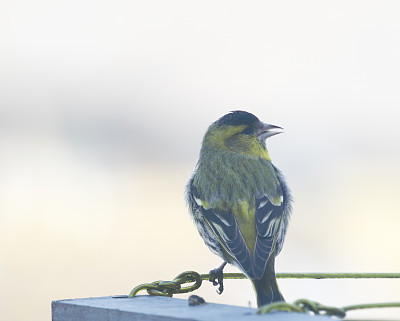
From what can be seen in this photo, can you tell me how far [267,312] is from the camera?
2150mm

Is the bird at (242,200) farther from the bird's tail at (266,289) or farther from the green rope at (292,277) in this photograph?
the green rope at (292,277)

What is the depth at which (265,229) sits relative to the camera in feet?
14.2

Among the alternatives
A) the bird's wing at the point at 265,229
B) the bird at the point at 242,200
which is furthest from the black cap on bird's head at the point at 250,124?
the bird's wing at the point at 265,229

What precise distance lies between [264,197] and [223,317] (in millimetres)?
2479

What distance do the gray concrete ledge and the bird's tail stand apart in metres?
1.12

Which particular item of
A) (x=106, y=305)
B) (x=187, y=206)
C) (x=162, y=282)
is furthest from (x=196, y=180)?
(x=106, y=305)

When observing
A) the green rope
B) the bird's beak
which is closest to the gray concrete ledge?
the green rope

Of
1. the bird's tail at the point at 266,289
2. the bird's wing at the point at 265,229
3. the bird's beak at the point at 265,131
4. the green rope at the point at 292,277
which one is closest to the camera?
the green rope at the point at 292,277

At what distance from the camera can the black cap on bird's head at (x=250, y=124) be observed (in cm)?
550

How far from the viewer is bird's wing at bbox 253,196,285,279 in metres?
3.99

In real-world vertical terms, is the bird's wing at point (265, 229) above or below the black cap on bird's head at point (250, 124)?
below

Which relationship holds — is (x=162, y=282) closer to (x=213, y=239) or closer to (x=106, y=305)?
(x=106, y=305)

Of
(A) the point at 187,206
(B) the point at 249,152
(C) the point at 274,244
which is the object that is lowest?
(C) the point at 274,244

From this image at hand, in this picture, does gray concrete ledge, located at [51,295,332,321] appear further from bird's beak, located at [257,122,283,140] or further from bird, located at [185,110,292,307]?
bird's beak, located at [257,122,283,140]
